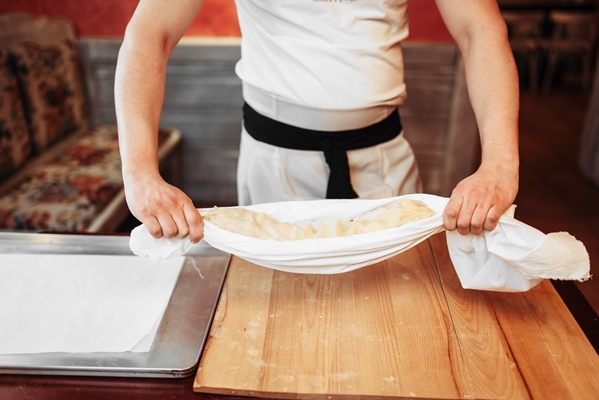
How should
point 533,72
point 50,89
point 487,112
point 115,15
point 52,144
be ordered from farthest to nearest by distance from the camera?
point 533,72 → point 115,15 → point 52,144 → point 50,89 → point 487,112

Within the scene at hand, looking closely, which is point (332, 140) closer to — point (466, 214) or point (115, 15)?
point (466, 214)

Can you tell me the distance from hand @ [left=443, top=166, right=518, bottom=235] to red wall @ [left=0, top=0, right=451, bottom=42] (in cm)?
228

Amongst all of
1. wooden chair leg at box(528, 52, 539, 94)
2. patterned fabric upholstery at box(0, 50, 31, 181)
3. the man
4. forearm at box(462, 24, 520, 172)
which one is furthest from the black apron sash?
wooden chair leg at box(528, 52, 539, 94)

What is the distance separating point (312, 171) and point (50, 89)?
206cm

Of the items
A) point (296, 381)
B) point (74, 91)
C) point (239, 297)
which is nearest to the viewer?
point (296, 381)

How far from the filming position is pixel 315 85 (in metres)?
1.30

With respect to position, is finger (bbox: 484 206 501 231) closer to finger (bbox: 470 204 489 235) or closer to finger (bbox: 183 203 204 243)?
finger (bbox: 470 204 489 235)

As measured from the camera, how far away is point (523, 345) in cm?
91

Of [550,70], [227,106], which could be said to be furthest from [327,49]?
[550,70]

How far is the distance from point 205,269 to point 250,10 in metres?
0.64

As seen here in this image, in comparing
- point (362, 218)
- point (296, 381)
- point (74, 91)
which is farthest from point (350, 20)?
point (74, 91)

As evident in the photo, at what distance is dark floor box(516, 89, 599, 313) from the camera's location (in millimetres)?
3273

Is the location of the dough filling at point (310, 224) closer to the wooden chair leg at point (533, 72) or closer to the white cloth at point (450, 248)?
the white cloth at point (450, 248)

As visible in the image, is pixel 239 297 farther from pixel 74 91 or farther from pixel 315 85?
pixel 74 91
